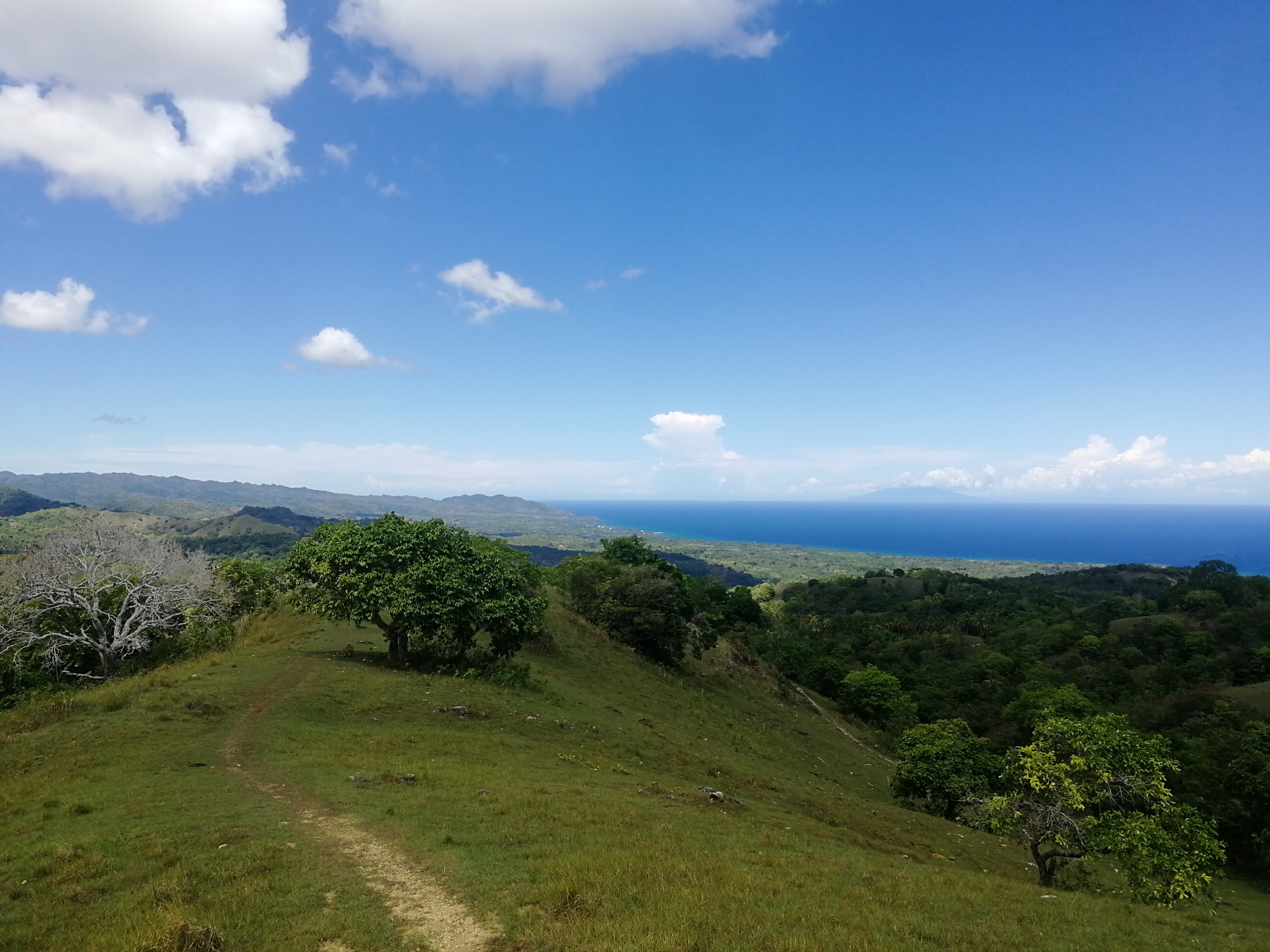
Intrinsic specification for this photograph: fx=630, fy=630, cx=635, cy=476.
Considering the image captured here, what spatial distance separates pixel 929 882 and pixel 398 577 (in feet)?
86.6

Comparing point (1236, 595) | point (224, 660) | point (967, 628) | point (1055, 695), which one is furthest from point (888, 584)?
point (224, 660)

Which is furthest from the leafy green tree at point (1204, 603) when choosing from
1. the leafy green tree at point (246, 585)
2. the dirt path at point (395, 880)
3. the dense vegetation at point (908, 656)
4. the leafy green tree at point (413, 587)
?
the dirt path at point (395, 880)

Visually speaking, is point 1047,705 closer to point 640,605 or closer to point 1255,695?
point 1255,695

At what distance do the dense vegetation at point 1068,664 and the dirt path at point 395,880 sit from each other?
892 inches

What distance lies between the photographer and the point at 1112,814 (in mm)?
18594

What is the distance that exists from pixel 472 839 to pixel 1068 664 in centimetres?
11773

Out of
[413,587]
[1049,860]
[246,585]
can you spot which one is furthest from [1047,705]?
[246,585]

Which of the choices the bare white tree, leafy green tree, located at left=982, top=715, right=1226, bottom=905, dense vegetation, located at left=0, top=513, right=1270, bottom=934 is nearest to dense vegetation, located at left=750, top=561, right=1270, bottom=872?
dense vegetation, located at left=0, top=513, right=1270, bottom=934

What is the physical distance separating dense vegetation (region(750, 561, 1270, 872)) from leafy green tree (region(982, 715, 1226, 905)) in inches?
158

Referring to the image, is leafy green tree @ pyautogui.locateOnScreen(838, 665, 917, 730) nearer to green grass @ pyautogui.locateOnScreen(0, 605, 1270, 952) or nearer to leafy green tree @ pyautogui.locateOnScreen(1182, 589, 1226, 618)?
green grass @ pyautogui.locateOnScreen(0, 605, 1270, 952)

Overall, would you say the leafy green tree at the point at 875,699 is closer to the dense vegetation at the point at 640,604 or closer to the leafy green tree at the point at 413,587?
the dense vegetation at the point at 640,604

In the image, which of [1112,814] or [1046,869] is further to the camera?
[1046,869]

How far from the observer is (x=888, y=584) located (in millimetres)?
180875

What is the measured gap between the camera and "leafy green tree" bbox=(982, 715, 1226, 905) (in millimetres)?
17188
